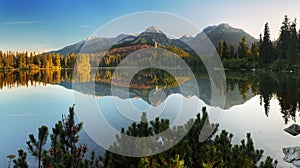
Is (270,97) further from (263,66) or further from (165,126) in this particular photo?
(263,66)

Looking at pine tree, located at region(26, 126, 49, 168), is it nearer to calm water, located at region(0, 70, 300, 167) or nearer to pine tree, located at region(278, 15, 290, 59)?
A: calm water, located at region(0, 70, 300, 167)

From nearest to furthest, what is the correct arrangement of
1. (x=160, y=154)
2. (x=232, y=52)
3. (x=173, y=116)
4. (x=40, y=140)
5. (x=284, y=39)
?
1. (x=160, y=154)
2. (x=40, y=140)
3. (x=173, y=116)
4. (x=284, y=39)
5. (x=232, y=52)

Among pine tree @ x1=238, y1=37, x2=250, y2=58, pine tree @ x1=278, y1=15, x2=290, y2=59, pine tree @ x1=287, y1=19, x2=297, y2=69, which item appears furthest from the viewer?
pine tree @ x1=238, y1=37, x2=250, y2=58

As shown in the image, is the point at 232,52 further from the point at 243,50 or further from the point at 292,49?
the point at 292,49

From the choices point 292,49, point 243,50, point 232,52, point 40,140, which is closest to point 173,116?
point 40,140

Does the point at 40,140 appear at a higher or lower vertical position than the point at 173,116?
higher

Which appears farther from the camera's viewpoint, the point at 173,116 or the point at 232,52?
the point at 232,52

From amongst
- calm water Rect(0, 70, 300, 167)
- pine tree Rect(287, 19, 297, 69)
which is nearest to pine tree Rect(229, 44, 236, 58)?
pine tree Rect(287, 19, 297, 69)

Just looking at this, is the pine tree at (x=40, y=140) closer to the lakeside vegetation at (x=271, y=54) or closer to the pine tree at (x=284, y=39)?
the lakeside vegetation at (x=271, y=54)

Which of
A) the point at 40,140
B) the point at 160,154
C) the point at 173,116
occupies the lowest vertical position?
the point at 173,116

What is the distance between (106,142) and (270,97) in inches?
868

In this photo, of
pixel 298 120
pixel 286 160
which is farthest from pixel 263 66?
pixel 286 160

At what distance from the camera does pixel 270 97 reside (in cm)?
2706

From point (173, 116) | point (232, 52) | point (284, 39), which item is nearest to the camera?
point (173, 116)
